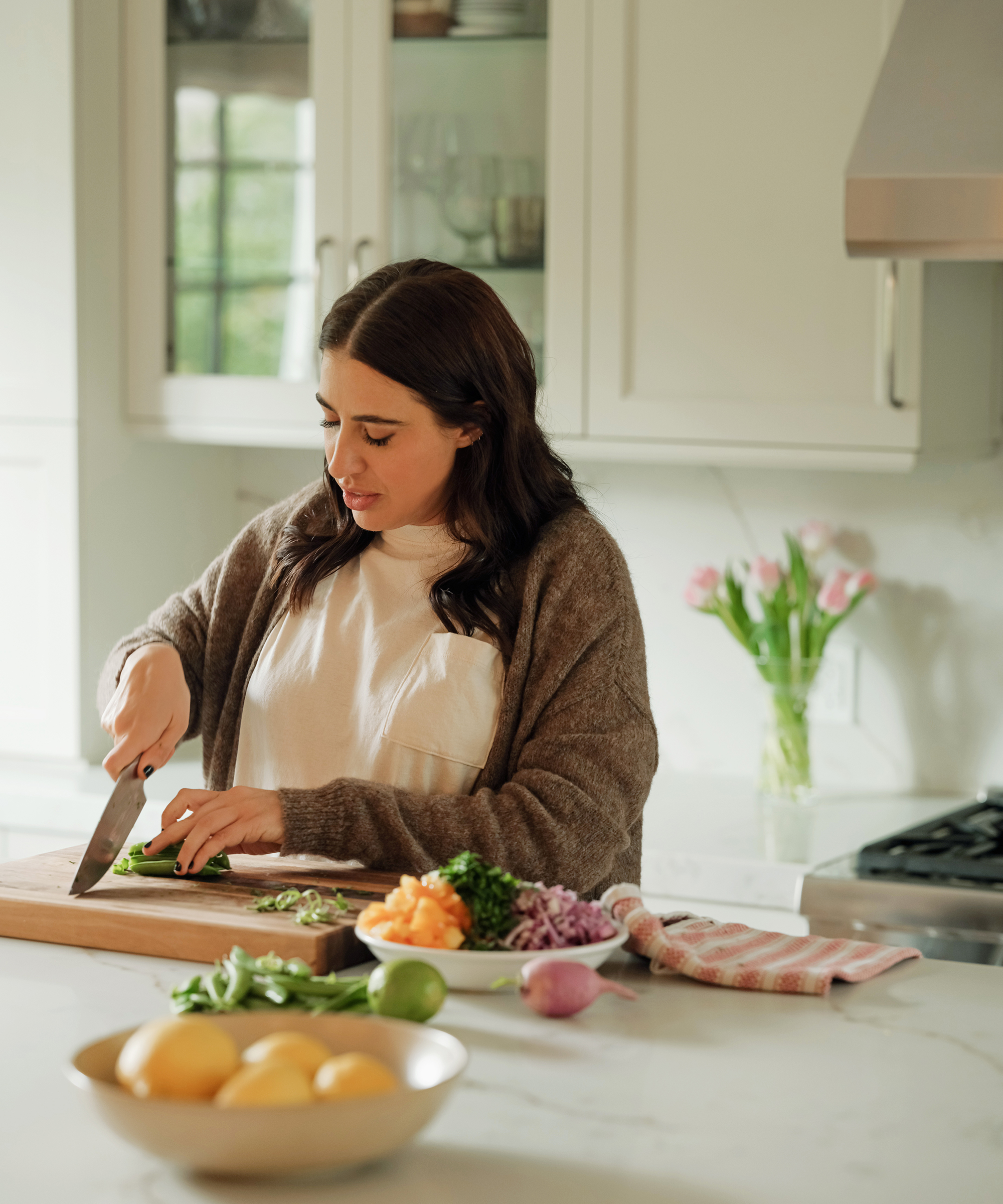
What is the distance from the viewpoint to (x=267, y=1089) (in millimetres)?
744

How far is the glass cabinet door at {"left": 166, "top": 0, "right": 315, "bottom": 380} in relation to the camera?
2.59m

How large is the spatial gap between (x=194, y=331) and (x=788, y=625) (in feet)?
3.65

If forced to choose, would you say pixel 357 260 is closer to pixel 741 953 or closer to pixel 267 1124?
pixel 741 953

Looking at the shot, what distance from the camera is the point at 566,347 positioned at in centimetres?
241

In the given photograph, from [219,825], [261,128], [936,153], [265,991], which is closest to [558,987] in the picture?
[265,991]

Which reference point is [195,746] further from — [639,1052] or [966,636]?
[639,1052]

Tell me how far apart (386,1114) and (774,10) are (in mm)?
1892

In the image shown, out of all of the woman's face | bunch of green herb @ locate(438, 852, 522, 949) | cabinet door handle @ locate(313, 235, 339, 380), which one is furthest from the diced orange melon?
cabinet door handle @ locate(313, 235, 339, 380)

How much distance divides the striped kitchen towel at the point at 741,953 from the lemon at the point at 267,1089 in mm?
445

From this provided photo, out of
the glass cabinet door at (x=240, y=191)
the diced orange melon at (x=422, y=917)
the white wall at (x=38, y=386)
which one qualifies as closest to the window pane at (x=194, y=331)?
the glass cabinet door at (x=240, y=191)

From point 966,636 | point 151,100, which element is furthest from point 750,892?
point 151,100

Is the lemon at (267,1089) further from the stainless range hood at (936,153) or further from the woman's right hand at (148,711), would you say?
the stainless range hood at (936,153)

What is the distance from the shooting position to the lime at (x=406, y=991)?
0.94 m

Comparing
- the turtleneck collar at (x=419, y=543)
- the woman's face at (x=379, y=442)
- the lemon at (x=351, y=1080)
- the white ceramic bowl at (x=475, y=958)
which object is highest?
the woman's face at (x=379, y=442)
